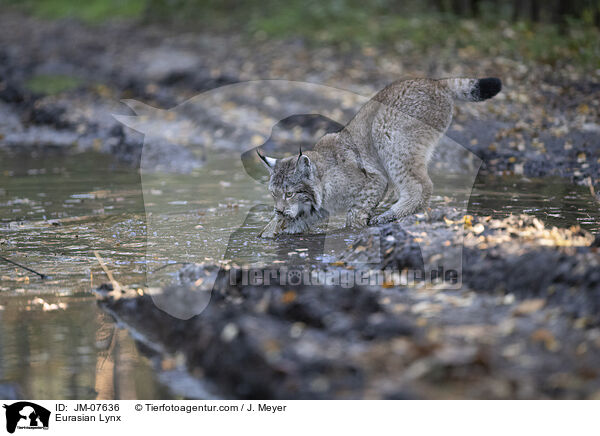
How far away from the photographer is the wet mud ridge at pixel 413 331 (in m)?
3.76

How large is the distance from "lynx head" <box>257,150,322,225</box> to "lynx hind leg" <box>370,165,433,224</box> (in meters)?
0.78

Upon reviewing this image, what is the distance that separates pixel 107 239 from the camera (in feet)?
23.9

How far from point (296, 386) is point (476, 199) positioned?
5.34 metres

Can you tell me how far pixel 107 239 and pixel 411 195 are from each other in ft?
10.0

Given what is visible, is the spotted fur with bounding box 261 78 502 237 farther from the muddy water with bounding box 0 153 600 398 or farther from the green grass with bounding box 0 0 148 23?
the green grass with bounding box 0 0 148 23

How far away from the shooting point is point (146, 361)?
15.1 ft

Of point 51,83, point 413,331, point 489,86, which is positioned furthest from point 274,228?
point 51,83

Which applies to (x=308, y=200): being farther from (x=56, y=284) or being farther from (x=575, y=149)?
(x=575, y=149)

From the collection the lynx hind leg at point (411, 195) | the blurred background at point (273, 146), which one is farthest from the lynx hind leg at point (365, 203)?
the blurred background at point (273, 146)

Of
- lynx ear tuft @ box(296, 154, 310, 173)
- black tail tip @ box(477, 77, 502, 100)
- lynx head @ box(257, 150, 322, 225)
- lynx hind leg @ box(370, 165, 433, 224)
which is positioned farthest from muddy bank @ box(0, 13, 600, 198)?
lynx ear tuft @ box(296, 154, 310, 173)

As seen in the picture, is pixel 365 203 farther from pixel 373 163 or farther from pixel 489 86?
pixel 489 86
